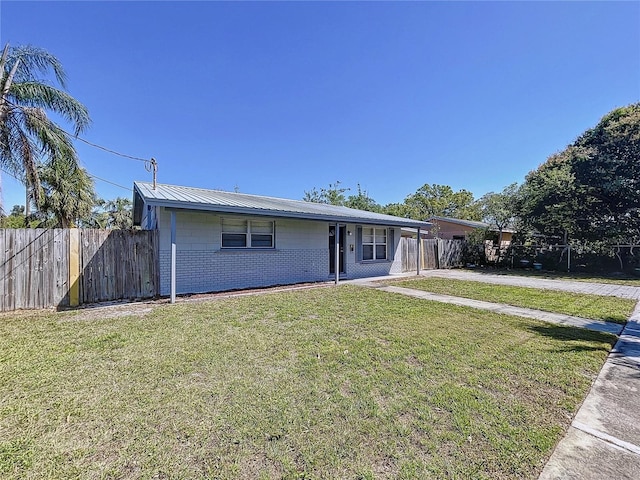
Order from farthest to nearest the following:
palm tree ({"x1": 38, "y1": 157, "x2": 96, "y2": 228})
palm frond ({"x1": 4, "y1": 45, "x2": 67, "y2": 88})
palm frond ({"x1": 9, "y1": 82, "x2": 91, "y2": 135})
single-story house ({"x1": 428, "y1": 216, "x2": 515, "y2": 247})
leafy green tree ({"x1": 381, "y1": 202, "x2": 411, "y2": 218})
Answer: leafy green tree ({"x1": 381, "y1": 202, "x2": 411, "y2": 218}) < single-story house ({"x1": 428, "y1": 216, "x2": 515, "y2": 247}) < palm tree ({"x1": 38, "y1": 157, "x2": 96, "y2": 228}) < palm frond ({"x1": 4, "y1": 45, "x2": 67, "y2": 88}) < palm frond ({"x1": 9, "y1": 82, "x2": 91, "y2": 135})

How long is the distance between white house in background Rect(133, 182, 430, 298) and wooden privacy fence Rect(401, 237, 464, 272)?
8.65 feet

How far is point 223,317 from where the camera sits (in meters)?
6.03

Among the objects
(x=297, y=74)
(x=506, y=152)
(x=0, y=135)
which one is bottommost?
(x=0, y=135)

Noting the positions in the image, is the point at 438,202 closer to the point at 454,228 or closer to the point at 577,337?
the point at 454,228

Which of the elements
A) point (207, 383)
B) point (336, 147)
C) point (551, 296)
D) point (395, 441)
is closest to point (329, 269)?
point (551, 296)

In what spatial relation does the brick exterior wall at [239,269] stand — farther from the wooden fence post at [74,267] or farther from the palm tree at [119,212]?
the palm tree at [119,212]

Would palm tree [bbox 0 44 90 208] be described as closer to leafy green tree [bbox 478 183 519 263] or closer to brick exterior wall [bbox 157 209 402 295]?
brick exterior wall [bbox 157 209 402 295]

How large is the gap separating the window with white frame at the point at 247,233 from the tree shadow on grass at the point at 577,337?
7.94 meters

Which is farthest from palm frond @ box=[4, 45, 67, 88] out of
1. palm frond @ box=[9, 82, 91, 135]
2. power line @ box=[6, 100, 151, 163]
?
power line @ box=[6, 100, 151, 163]

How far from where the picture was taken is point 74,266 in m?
7.04

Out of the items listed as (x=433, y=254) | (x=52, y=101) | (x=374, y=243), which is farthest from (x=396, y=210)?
(x=52, y=101)

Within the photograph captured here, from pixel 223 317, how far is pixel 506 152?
23515mm

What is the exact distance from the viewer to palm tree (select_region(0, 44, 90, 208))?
9.18 metres

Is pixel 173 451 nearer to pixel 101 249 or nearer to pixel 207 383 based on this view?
pixel 207 383
